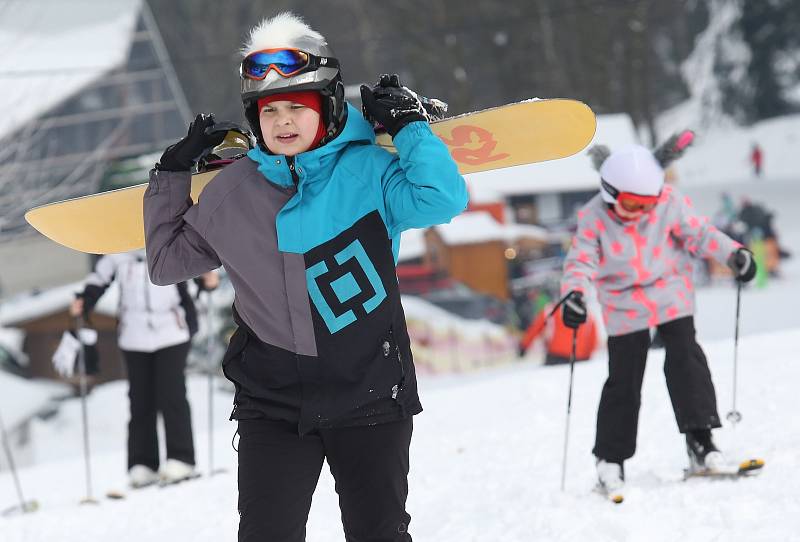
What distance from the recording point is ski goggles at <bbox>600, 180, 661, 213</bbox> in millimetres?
3881

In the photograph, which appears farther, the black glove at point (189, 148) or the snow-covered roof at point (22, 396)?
the snow-covered roof at point (22, 396)

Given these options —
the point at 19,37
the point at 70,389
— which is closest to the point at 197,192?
the point at 70,389

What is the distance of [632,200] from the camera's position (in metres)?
3.89

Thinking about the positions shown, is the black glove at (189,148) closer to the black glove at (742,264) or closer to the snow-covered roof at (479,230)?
the black glove at (742,264)

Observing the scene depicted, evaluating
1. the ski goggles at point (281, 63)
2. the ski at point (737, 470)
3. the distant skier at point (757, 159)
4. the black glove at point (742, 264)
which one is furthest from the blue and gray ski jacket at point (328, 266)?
the distant skier at point (757, 159)

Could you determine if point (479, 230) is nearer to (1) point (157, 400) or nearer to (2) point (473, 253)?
(2) point (473, 253)

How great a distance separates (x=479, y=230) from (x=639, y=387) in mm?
12353

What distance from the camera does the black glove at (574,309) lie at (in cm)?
389

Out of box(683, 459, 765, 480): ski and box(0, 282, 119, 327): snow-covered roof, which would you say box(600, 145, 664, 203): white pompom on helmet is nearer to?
box(683, 459, 765, 480): ski

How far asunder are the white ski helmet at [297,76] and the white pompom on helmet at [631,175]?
173 cm

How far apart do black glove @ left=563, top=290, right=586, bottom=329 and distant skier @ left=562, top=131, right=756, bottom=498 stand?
10 millimetres

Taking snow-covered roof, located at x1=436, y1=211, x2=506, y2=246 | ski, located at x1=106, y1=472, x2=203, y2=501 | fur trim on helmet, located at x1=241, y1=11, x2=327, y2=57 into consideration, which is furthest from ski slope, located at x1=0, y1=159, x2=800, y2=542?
snow-covered roof, located at x1=436, y1=211, x2=506, y2=246

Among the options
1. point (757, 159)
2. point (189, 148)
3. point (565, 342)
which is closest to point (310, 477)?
point (189, 148)

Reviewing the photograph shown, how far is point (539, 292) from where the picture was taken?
53.0ft
